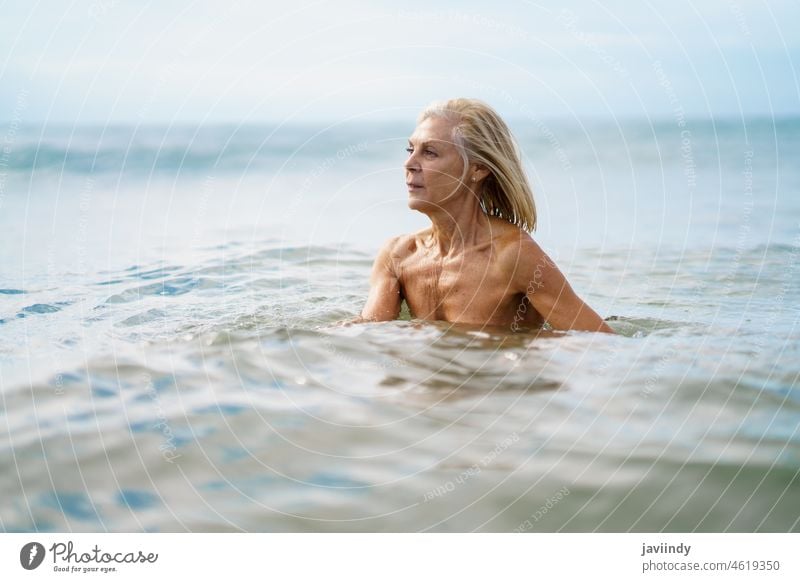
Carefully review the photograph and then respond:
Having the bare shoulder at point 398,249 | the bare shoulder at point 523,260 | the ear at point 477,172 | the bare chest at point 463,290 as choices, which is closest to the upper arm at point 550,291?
the bare shoulder at point 523,260

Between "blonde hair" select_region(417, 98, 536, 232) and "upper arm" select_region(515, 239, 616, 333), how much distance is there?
32cm

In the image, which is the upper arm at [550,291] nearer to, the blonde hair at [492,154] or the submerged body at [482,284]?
the submerged body at [482,284]

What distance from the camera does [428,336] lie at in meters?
5.03

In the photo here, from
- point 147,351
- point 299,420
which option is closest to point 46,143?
point 147,351

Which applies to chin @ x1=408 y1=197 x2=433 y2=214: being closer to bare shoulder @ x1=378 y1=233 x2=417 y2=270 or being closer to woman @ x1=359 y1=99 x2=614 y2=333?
woman @ x1=359 y1=99 x2=614 y2=333

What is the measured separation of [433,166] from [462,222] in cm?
36

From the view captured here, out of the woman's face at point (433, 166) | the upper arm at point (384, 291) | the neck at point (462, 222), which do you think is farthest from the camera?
the upper arm at point (384, 291)

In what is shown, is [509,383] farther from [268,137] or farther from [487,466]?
[268,137]

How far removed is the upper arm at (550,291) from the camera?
4.95m

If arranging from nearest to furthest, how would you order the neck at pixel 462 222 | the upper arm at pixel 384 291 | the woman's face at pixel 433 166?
1. the woman's face at pixel 433 166
2. the neck at pixel 462 222
3. the upper arm at pixel 384 291

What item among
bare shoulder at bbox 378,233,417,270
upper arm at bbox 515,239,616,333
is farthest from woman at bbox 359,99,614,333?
bare shoulder at bbox 378,233,417,270

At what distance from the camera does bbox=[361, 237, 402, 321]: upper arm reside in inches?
216

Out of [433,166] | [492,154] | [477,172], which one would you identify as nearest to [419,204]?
[433,166]
